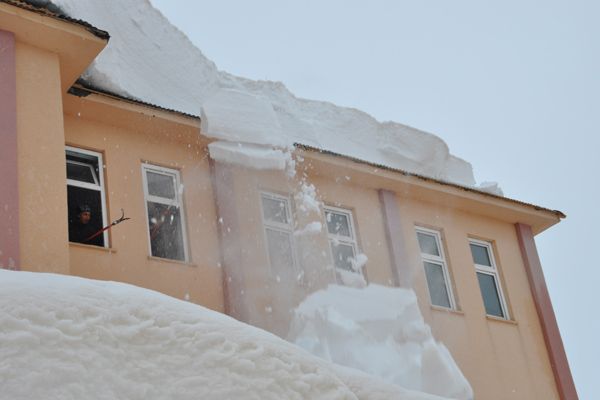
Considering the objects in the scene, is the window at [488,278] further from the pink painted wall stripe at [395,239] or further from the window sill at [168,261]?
the window sill at [168,261]

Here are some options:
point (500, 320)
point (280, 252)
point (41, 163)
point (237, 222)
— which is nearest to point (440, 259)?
point (500, 320)

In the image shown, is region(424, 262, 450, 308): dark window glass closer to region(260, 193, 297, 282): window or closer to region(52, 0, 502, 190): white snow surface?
region(52, 0, 502, 190): white snow surface

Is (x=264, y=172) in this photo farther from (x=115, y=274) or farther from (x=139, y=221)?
(x=115, y=274)

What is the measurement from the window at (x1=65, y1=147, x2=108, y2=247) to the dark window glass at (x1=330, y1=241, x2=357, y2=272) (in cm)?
341

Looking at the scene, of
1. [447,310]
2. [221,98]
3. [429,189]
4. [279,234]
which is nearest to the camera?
[221,98]

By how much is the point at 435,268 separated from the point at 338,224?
1861 millimetres

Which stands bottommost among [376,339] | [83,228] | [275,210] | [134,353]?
[134,353]

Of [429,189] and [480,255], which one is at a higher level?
[429,189]

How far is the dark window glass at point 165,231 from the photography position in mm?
10945

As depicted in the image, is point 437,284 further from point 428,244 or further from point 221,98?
point 221,98

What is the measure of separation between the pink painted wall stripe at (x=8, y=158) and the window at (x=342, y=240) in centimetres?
498

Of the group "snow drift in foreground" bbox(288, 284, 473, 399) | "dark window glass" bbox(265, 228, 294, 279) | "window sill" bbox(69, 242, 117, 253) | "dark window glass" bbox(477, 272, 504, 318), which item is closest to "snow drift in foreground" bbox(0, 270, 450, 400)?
"window sill" bbox(69, 242, 117, 253)

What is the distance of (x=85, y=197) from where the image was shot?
10.6 metres

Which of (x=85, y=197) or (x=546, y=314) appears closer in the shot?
(x=85, y=197)
